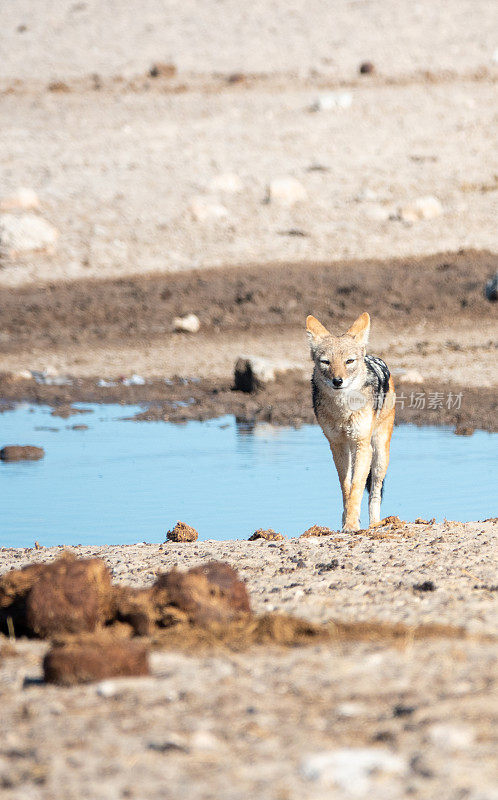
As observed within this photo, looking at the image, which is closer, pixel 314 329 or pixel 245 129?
pixel 314 329

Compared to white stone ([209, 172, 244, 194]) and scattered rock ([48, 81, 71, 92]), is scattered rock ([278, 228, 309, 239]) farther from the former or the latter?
scattered rock ([48, 81, 71, 92])

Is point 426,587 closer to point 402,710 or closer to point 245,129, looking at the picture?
point 402,710

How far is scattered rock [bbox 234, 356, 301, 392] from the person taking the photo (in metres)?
11.9

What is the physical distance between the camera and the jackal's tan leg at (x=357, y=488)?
23.7 ft

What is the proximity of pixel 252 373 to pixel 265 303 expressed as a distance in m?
3.72

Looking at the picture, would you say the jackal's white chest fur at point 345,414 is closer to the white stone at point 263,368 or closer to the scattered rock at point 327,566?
the scattered rock at point 327,566

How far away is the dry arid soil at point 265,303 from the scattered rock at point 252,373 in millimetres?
140

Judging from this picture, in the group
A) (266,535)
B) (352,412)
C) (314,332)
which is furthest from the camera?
(314,332)

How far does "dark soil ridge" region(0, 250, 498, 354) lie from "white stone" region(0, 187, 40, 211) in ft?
9.59

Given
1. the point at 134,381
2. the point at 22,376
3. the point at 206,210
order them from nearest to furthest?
the point at 134,381
the point at 22,376
the point at 206,210

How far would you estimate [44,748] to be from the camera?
9.37ft

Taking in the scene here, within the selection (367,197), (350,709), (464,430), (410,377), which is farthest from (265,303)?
(350,709)

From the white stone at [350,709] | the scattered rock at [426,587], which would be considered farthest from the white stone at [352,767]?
the scattered rock at [426,587]

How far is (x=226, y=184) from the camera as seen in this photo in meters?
20.0
